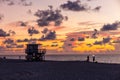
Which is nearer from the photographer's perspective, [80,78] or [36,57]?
[80,78]

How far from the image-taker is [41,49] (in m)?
85.2

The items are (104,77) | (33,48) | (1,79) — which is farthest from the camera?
(33,48)

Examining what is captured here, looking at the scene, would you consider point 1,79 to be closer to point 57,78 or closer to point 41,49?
point 57,78

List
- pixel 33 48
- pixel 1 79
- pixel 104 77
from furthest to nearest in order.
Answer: pixel 33 48, pixel 104 77, pixel 1 79

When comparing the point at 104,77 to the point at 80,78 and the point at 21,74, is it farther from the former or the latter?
the point at 21,74

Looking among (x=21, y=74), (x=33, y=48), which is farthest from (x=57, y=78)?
(x=33, y=48)

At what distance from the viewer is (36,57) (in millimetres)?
84375

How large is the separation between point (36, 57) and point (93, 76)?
137 ft

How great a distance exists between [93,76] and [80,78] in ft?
10.3

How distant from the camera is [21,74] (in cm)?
4366

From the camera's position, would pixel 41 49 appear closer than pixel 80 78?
No

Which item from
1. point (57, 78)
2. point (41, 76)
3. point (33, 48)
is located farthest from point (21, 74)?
point (33, 48)

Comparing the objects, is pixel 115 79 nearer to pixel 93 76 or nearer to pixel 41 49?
pixel 93 76

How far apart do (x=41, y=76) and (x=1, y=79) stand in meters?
5.92
